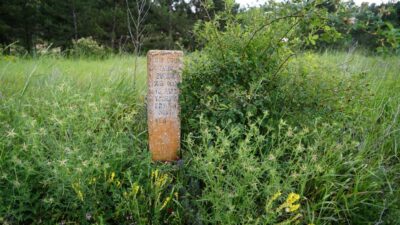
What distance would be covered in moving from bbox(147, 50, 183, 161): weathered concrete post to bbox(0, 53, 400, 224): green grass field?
0.49 ft

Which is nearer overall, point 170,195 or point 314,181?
point 170,195

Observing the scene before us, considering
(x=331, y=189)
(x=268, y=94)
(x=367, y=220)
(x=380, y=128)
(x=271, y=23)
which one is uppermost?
(x=271, y=23)

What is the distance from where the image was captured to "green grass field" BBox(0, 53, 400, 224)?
70.6 inches

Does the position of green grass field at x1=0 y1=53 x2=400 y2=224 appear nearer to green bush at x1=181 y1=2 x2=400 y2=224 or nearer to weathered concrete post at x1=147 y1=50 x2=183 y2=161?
green bush at x1=181 y1=2 x2=400 y2=224

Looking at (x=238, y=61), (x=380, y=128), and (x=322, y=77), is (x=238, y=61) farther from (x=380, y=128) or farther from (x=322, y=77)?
(x=380, y=128)

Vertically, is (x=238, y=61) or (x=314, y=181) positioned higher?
(x=238, y=61)

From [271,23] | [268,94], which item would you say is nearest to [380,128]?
[268,94]

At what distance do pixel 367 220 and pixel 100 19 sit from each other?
656 inches

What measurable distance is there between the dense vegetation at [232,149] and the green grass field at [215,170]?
0.01 metres

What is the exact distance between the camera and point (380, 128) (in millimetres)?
2742

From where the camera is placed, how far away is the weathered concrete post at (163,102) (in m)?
2.43

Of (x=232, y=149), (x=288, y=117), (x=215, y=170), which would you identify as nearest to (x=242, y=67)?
(x=288, y=117)

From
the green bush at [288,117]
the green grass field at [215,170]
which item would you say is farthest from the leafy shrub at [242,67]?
the green grass field at [215,170]

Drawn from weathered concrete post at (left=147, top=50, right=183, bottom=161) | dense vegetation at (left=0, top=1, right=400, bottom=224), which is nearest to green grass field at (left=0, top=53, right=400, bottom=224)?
dense vegetation at (left=0, top=1, right=400, bottom=224)
